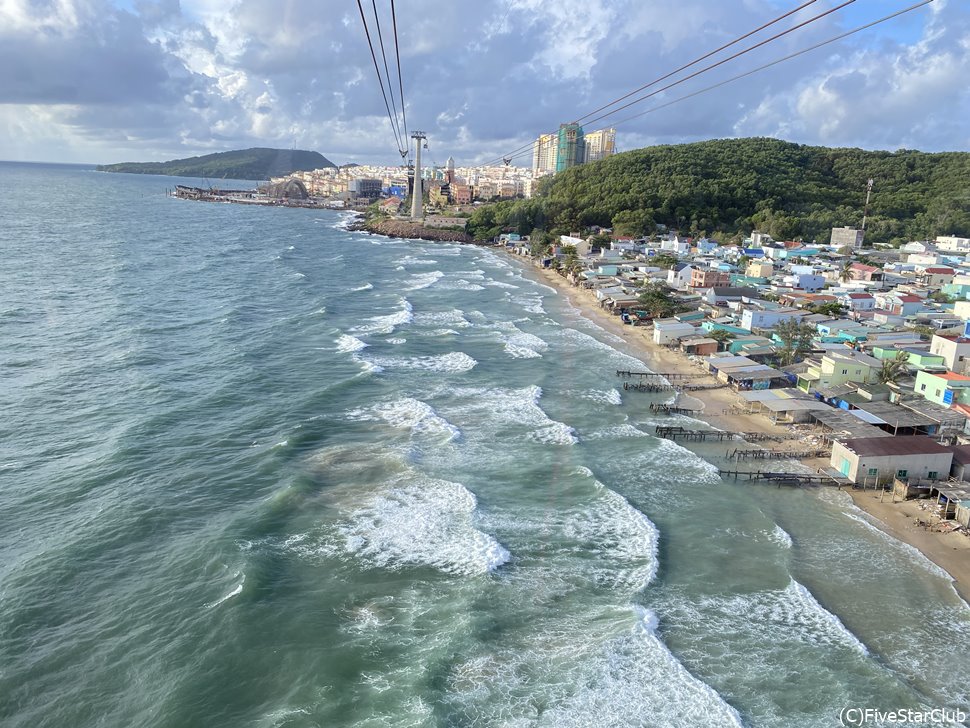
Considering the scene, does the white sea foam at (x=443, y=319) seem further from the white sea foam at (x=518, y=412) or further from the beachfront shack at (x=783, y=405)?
the beachfront shack at (x=783, y=405)

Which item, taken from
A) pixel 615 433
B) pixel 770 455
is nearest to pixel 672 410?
pixel 615 433

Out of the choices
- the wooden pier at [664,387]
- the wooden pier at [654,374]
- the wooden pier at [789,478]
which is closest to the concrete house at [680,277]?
the wooden pier at [654,374]

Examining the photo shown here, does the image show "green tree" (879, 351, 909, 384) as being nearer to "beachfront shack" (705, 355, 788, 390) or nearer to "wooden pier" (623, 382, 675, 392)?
"beachfront shack" (705, 355, 788, 390)

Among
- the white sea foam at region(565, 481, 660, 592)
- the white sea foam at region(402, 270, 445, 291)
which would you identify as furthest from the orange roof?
the white sea foam at region(402, 270, 445, 291)

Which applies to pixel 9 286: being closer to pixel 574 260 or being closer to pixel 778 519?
pixel 574 260

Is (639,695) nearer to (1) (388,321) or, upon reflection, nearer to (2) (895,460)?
(2) (895,460)
